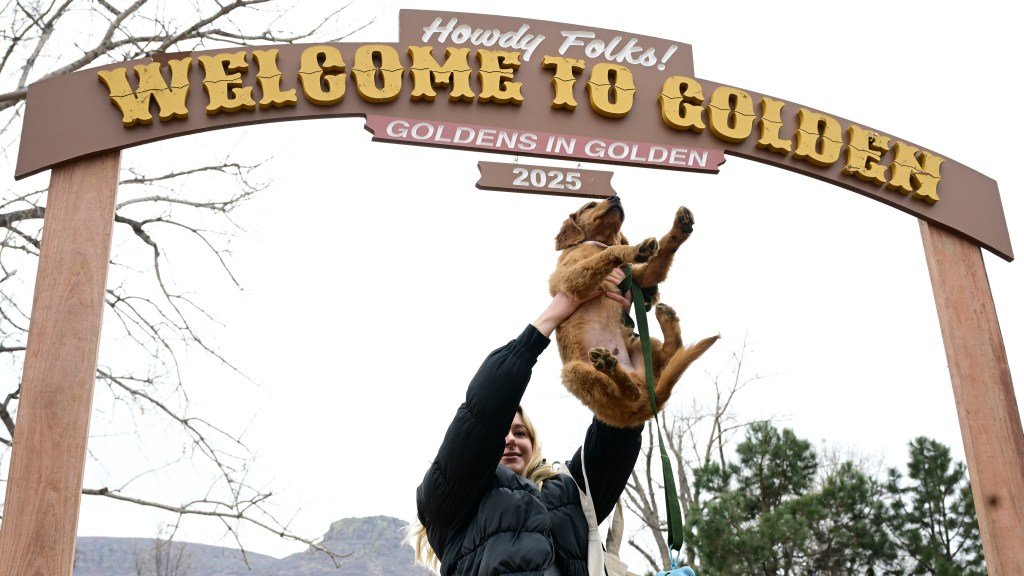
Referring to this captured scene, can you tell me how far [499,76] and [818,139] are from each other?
4.74 ft

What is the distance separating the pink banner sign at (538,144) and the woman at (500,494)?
4.62 feet

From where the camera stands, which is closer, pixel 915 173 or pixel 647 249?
pixel 647 249

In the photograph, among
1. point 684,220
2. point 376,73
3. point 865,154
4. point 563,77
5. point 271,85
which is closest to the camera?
point 684,220

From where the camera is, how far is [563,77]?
371 centimetres

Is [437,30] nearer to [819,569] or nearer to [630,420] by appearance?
[630,420]

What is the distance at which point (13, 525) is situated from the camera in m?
2.77

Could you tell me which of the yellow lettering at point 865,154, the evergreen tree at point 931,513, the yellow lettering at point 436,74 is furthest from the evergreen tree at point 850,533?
the yellow lettering at point 436,74

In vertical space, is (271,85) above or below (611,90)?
below

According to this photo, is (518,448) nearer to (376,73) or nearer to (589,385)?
(589,385)

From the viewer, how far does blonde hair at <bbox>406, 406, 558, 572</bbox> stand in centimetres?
250

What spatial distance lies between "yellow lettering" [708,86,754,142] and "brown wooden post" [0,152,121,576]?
2.36 m

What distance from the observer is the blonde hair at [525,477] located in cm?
250

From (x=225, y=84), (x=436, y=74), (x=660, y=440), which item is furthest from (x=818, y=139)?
(x=225, y=84)

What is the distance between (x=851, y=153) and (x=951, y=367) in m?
1.01
